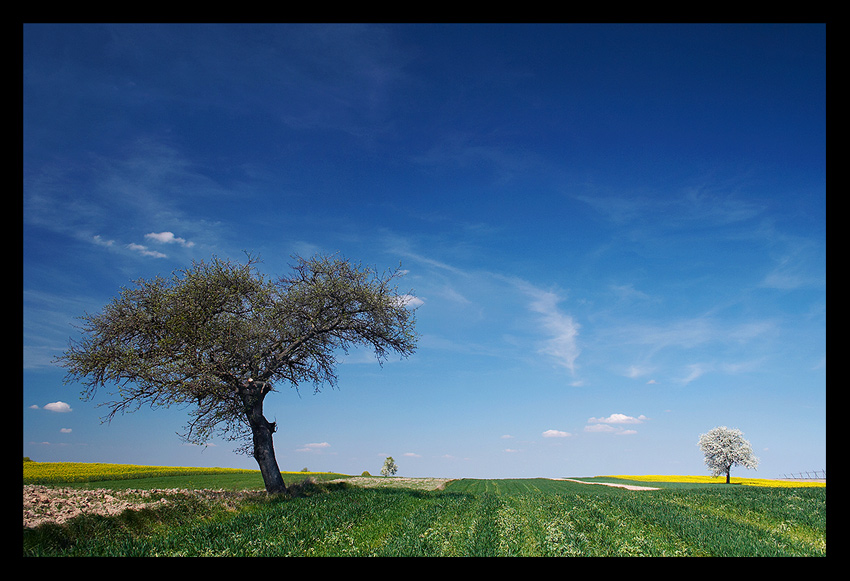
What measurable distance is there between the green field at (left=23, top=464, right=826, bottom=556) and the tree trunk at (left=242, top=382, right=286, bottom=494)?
5.73 feet

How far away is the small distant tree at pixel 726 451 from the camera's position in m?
67.7

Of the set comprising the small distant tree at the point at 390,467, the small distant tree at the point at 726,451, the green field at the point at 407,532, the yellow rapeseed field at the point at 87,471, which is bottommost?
the small distant tree at the point at 390,467

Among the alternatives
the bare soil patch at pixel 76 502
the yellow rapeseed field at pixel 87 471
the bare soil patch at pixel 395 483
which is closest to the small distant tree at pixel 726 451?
the bare soil patch at pixel 395 483

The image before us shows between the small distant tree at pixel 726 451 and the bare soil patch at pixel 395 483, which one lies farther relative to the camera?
the small distant tree at pixel 726 451

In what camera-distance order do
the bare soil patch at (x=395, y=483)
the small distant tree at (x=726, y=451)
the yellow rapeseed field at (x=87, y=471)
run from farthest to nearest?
the small distant tree at (x=726, y=451), the bare soil patch at (x=395, y=483), the yellow rapeseed field at (x=87, y=471)

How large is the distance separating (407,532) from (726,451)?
71.1 meters

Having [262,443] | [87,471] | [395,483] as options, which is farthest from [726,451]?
[87,471]

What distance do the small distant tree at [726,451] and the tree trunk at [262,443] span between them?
68.5m

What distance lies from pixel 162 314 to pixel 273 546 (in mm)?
13123

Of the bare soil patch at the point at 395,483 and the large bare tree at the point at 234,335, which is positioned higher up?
the large bare tree at the point at 234,335

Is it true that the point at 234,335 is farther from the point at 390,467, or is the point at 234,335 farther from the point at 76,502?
the point at 390,467

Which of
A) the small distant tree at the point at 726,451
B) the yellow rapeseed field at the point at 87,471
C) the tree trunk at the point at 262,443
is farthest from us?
the small distant tree at the point at 726,451

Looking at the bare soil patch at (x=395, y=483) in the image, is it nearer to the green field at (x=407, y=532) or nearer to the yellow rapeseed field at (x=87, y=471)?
the green field at (x=407, y=532)
